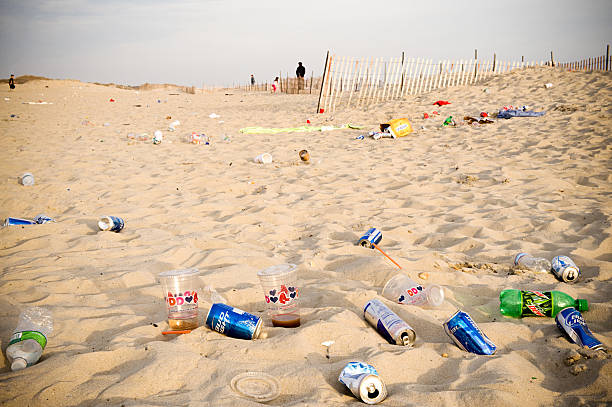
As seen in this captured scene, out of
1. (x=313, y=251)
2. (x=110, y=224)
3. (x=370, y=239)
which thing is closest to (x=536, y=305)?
(x=370, y=239)

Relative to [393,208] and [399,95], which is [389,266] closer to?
[393,208]

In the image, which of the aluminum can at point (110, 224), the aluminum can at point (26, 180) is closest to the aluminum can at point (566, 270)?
the aluminum can at point (110, 224)

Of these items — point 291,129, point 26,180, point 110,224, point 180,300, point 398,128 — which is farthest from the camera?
point 291,129

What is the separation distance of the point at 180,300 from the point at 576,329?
76.7 inches

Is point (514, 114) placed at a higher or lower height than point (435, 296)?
higher

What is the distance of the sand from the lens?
158cm

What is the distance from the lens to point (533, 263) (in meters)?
2.70

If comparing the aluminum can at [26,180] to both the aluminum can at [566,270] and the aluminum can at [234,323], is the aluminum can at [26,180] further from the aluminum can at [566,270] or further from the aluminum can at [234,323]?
the aluminum can at [566,270]

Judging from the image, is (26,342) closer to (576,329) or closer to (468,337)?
(468,337)

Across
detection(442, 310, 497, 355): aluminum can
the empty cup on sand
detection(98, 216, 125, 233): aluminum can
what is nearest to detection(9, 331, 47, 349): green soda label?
detection(98, 216, 125, 233): aluminum can

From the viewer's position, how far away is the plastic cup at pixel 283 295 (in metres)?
2.00

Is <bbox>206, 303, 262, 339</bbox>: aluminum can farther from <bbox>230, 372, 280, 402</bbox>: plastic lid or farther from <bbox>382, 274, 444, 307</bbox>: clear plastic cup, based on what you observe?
<bbox>382, 274, 444, 307</bbox>: clear plastic cup

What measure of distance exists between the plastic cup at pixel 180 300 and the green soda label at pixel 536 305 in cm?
180

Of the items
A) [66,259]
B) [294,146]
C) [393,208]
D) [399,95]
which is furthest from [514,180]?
[399,95]
